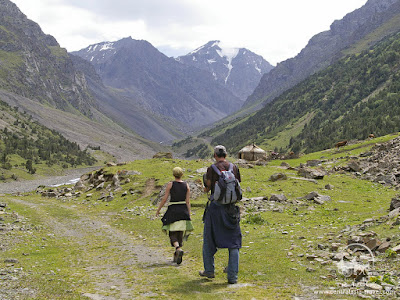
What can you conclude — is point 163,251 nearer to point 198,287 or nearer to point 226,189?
point 198,287

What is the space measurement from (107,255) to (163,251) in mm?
2551

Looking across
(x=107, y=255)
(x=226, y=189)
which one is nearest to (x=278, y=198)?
(x=107, y=255)

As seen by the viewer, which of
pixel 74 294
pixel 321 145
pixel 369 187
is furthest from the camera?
pixel 321 145

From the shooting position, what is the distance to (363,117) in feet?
538

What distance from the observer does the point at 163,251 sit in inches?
626

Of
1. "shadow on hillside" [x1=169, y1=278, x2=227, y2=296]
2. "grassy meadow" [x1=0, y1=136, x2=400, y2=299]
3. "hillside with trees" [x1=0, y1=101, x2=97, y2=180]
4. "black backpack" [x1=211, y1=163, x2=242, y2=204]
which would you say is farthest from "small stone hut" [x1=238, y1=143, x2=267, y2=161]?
"hillside with trees" [x1=0, y1=101, x2=97, y2=180]

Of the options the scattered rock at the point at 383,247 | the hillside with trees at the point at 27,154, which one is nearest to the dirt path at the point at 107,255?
the scattered rock at the point at 383,247

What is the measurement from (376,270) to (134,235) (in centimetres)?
1430

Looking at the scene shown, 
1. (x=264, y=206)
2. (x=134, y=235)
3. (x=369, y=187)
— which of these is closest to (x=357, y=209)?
(x=264, y=206)

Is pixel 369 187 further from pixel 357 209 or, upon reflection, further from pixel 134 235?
pixel 134 235

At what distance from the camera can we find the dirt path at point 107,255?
33.1ft

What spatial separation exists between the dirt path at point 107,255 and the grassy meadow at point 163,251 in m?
0.04

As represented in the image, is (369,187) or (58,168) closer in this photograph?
(369,187)

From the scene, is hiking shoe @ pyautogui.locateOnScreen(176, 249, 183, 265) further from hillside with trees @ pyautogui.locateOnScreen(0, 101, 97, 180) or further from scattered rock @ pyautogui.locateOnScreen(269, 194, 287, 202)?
hillside with trees @ pyautogui.locateOnScreen(0, 101, 97, 180)
